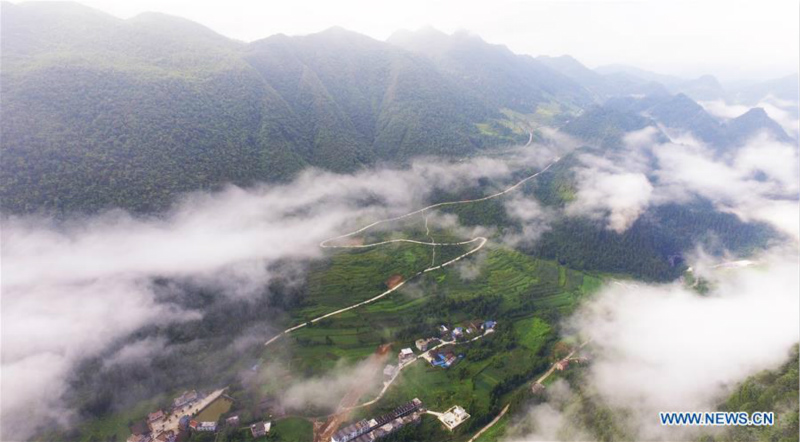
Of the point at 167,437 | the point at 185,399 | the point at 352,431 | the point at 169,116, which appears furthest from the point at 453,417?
the point at 169,116

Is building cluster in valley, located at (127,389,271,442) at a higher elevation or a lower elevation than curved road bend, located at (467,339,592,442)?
higher

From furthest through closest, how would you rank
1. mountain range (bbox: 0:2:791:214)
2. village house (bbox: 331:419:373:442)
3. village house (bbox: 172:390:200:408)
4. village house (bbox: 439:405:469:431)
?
mountain range (bbox: 0:2:791:214) < village house (bbox: 172:390:200:408) < village house (bbox: 439:405:469:431) < village house (bbox: 331:419:373:442)

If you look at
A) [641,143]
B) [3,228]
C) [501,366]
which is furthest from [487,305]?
[641,143]

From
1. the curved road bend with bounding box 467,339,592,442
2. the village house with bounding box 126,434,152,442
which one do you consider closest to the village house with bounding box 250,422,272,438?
the village house with bounding box 126,434,152,442

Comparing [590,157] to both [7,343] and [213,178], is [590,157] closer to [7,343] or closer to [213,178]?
[213,178]

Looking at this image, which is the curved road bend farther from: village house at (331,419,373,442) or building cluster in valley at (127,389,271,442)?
building cluster in valley at (127,389,271,442)
